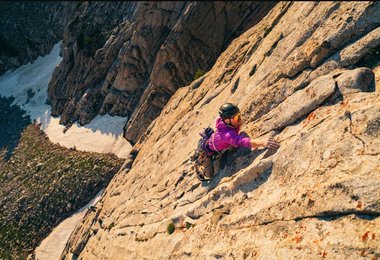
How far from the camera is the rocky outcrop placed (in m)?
86.6

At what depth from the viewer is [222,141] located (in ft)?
46.3

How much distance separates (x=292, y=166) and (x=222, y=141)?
3668mm

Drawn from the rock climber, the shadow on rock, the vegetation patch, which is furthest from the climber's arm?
the shadow on rock

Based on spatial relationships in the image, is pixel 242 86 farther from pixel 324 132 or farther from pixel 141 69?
pixel 141 69

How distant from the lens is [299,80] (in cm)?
1412

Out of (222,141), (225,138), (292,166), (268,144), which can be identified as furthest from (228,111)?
(292,166)

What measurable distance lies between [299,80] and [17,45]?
96.0 m

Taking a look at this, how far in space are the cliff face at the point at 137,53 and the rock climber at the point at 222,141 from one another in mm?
22087

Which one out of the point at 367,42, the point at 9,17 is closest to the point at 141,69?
the point at 367,42

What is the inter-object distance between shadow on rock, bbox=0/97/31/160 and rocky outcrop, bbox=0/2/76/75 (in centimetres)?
1568

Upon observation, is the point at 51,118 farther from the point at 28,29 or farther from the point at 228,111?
the point at 228,111

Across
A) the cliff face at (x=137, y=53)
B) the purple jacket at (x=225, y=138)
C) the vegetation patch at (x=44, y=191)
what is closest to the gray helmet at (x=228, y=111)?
the purple jacket at (x=225, y=138)

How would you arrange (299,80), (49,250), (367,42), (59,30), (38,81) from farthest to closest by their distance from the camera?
(59,30), (38,81), (49,250), (299,80), (367,42)

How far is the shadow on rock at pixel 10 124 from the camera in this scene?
209 ft
